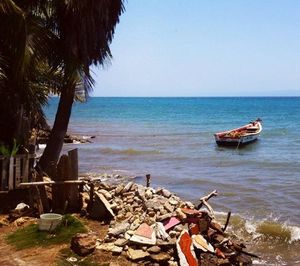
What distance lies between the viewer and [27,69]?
38.4 feet

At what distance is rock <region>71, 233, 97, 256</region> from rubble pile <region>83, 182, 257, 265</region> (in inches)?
6.8

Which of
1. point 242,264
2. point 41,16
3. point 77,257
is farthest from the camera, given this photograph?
point 41,16

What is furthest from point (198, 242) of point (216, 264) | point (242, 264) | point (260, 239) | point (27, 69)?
point (27, 69)

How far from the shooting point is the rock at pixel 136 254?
9062 mm

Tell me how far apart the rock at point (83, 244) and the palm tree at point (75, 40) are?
12.5 feet

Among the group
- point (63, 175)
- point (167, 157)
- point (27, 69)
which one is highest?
point (27, 69)

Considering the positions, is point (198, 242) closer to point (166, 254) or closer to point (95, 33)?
point (166, 254)

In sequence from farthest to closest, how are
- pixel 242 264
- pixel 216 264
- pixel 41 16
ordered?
pixel 41 16, pixel 242 264, pixel 216 264

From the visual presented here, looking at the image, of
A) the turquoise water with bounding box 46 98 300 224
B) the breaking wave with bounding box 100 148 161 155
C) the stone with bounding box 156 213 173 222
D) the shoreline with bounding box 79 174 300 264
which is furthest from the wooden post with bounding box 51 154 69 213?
the breaking wave with bounding box 100 148 161 155

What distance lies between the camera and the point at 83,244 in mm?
9211

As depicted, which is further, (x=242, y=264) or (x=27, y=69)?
(x=27, y=69)

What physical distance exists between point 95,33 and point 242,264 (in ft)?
24.9

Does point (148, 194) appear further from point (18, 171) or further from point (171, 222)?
point (18, 171)

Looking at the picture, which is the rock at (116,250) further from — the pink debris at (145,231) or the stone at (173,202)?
the stone at (173,202)
